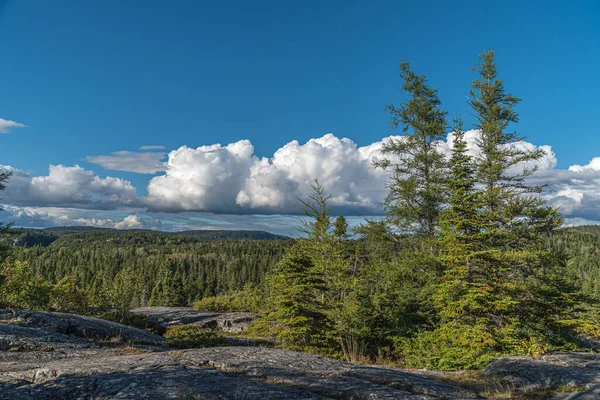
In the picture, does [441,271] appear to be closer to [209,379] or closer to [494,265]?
[494,265]

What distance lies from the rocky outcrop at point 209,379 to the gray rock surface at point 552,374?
213 cm

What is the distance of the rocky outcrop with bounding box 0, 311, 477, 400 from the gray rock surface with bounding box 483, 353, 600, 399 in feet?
6.99

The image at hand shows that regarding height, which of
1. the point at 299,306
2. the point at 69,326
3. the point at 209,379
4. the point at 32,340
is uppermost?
the point at 209,379

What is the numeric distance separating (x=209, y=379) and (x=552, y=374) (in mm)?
7410

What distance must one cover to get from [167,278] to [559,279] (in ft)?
274

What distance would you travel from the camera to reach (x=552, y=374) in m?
7.50

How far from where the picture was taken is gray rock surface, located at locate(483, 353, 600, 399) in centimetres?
679

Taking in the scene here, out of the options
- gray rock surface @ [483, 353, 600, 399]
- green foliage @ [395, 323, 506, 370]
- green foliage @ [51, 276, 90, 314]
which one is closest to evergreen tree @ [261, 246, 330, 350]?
green foliage @ [395, 323, 506, 370]

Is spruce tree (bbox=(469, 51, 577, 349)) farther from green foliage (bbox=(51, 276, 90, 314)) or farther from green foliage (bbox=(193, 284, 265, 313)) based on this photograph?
green foliage (bbox=(193, 284, 265, 313))

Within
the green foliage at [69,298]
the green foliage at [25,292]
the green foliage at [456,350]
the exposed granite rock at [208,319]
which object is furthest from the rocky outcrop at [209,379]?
the exposed granite rock at [208,319]

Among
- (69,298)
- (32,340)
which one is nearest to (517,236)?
(32,340)

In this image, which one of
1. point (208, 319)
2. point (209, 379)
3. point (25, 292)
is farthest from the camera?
point (208, 319)

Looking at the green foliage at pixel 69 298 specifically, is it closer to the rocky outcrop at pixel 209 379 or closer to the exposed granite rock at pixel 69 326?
the exposed granite rock at pixel 69 326

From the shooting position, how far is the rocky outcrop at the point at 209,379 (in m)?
4.97
